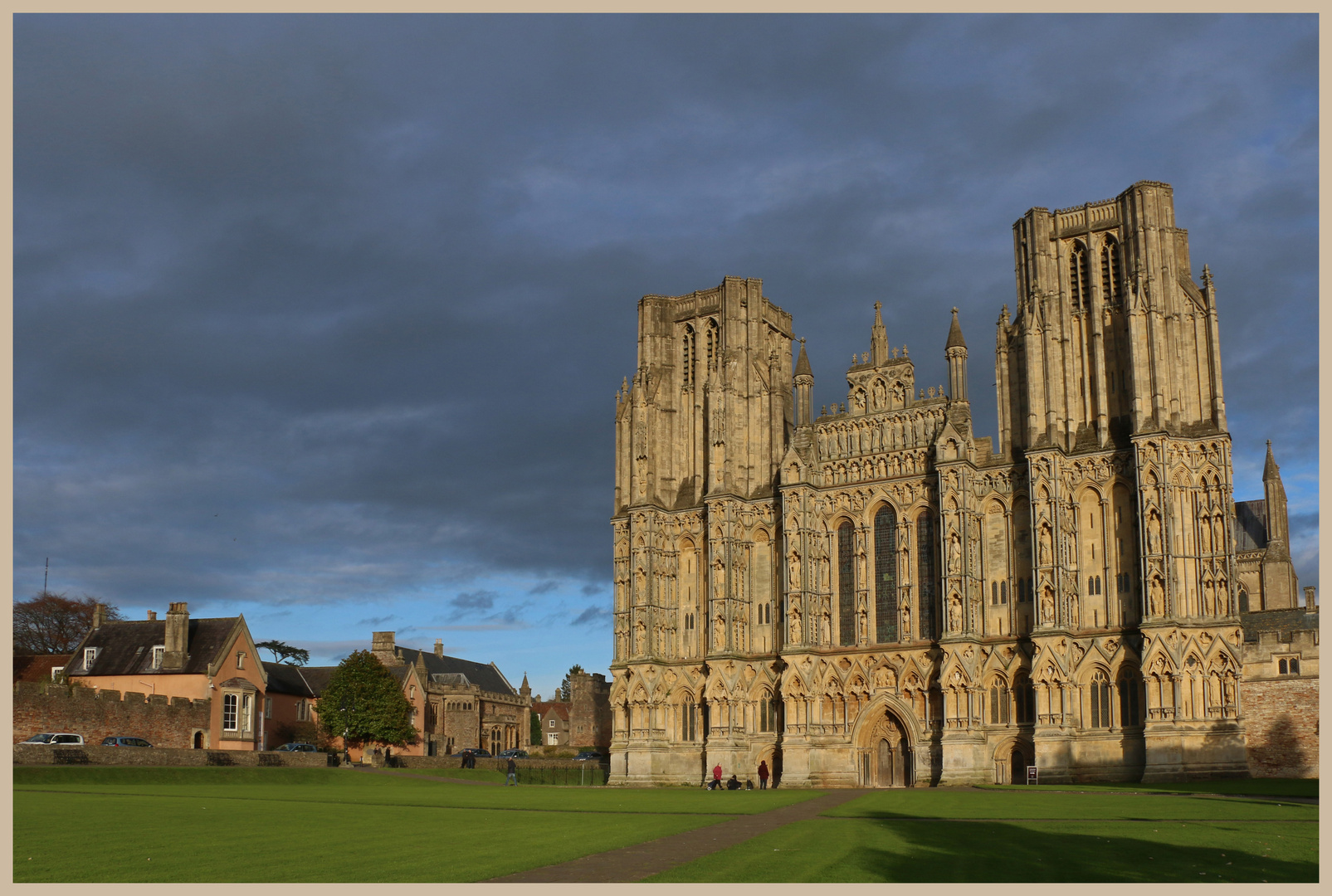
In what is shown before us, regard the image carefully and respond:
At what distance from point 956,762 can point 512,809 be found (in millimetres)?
27923

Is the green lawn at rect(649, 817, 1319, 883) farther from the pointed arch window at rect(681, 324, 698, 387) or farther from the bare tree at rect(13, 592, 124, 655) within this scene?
the bare tree at rect(13, 592, 124, 655)

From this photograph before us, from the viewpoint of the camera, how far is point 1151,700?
50.1m

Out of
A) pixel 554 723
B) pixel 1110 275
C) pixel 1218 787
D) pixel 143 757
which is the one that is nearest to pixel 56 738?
pixel 143 757

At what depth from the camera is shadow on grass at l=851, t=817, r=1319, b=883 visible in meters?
16.3

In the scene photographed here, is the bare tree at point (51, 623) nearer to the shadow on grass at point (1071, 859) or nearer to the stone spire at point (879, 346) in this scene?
the stone spire at point (879, 346)

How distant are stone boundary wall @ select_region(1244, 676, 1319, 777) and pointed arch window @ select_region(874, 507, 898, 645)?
1635cm

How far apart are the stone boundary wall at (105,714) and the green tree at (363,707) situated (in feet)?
29.7

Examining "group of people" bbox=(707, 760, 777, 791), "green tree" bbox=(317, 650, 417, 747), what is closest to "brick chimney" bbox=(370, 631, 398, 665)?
"green tree" bbox=(317, 650, 417, 747)

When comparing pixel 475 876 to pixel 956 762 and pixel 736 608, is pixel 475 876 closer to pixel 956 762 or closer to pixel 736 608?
pixel 956 762

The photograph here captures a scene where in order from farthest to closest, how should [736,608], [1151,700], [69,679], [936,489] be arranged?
[69,679] < [736,608] < [936,489] < [1151,700]

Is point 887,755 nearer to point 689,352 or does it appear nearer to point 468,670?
point 689,352

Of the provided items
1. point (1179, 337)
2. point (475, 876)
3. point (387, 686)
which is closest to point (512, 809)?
point (475, 876)

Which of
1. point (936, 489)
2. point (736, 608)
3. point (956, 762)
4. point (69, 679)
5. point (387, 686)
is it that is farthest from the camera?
point (387, 686)

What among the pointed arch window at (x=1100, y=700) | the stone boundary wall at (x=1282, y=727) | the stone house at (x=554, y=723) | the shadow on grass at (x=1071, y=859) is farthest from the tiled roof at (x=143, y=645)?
the stone house at (x=554, y=723)
